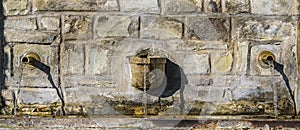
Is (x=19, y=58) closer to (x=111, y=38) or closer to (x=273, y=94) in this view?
(x=111, y=38)

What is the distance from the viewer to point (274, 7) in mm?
4438

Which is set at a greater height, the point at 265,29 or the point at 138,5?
the point at 138,5

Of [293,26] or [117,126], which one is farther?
[293,26]

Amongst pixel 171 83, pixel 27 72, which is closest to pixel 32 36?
pixel 27 72

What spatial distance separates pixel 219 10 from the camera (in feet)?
14.5

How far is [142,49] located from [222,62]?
653 millimetres

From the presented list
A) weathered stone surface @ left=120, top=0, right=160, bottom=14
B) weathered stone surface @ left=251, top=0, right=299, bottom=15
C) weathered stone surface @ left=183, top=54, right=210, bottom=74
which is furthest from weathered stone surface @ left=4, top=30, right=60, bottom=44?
weathered stone surface @ left=251, top=0, right=299, bottom=15

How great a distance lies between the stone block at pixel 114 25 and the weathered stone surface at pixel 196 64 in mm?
491

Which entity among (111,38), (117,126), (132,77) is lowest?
(117,126)

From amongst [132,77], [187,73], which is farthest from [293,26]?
[132,77]

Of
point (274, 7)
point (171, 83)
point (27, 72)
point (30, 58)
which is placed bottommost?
point (171, 83)

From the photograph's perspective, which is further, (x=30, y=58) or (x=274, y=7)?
(x=274, y=7)

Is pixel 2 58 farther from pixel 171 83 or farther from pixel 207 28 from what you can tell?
pixel 207 28

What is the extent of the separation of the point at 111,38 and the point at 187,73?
0.67 meters
